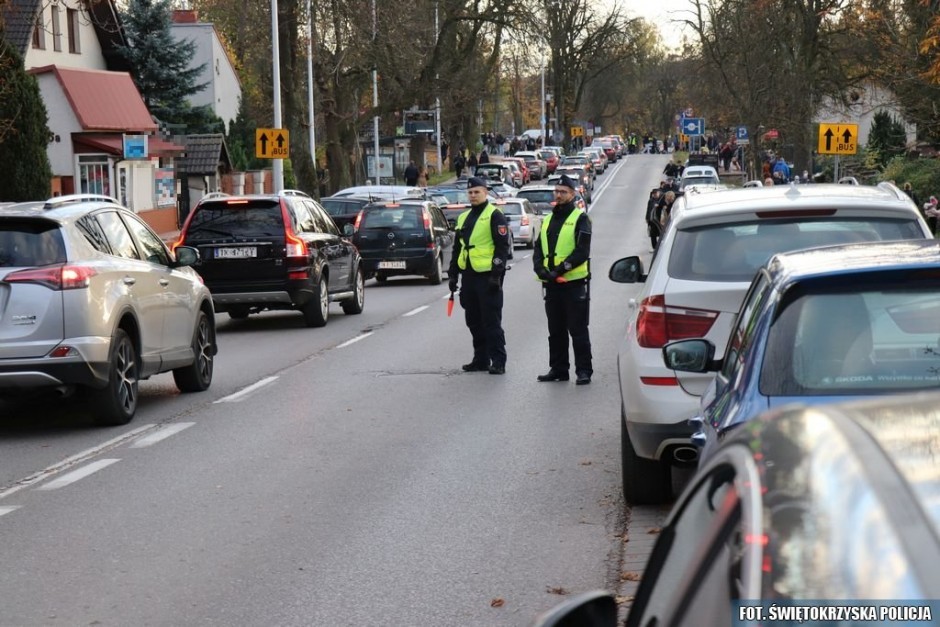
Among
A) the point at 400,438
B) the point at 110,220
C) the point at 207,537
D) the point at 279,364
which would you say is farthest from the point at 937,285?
the point at 279,364

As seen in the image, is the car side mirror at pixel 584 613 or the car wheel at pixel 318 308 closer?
the car side mirror at pixel 584 613

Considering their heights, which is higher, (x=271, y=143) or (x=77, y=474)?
(x=271, y=143)

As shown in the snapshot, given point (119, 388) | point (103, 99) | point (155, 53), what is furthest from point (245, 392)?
point (155, 53)

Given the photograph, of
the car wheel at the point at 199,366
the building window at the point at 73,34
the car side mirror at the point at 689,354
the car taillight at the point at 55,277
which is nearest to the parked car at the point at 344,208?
the building window at the point at 73,34

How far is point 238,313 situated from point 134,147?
2332 cm

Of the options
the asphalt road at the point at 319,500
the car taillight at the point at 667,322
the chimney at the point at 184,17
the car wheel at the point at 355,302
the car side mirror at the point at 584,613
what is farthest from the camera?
the chimney at the point at 184,17

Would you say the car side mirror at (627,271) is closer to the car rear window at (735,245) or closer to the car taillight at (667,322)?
the car taillight at (667,322)

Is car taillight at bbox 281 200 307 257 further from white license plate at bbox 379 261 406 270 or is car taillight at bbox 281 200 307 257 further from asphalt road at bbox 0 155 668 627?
white license plate at bbox 379 261 406 270

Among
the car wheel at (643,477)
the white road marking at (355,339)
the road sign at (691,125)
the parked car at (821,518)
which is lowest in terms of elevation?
the white road marking at (355,339)

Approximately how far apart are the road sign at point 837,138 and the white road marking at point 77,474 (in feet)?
81.0

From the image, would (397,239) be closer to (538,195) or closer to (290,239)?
(290,239)

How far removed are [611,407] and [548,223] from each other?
6.41 ft

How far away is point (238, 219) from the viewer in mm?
20031

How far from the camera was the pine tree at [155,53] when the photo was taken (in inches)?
2251
